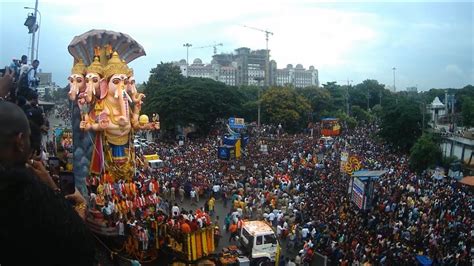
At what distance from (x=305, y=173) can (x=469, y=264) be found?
12.1 m

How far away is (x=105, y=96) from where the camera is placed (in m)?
16.2

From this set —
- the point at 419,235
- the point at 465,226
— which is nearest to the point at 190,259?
the point at 419,235

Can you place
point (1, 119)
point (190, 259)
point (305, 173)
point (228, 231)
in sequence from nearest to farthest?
1. point (1, 119)
2. point (190, 259)
3. point (228, 231)
4. point (305, 173)

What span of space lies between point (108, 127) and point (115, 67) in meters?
2.27

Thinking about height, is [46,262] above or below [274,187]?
above

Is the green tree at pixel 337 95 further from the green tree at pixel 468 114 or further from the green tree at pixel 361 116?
the green tree at pixel 468 114

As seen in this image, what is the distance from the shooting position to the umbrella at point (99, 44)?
16875 mm

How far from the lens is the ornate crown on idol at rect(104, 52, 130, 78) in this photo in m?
16.5

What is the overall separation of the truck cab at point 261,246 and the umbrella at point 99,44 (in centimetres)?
834

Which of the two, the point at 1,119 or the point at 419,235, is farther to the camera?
the point at 419,235

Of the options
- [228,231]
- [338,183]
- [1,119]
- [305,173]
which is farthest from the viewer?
[305,173]

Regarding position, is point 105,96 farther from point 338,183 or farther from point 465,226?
point 465,226

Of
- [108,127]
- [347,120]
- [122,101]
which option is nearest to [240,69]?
[347,120]

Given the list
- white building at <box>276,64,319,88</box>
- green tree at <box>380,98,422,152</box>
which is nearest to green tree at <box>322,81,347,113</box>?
green tree at <box>380,98,422,152</box>
